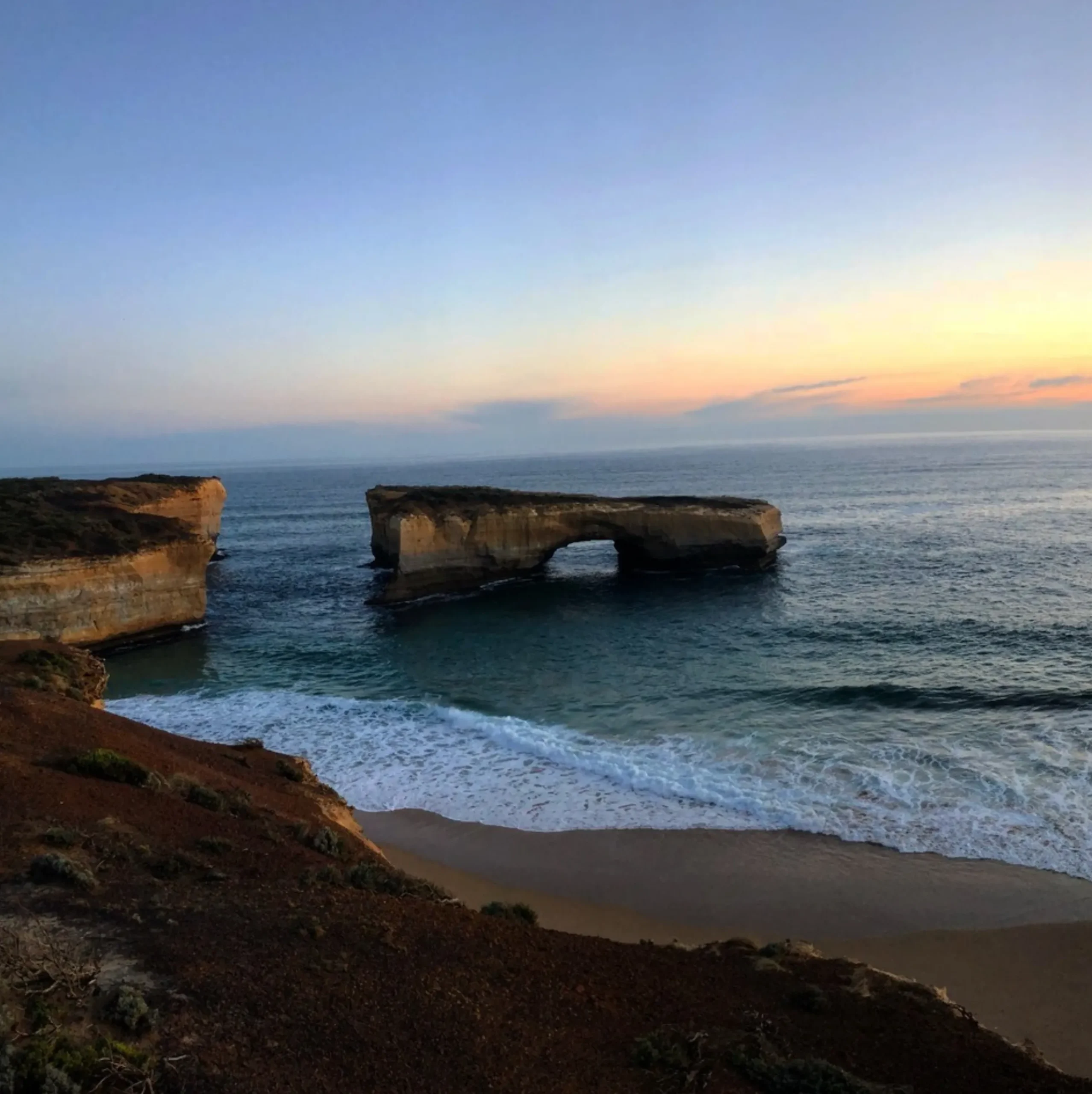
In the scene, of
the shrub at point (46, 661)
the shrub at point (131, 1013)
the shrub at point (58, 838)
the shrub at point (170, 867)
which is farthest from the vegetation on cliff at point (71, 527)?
the shrub at point (131, 1013)

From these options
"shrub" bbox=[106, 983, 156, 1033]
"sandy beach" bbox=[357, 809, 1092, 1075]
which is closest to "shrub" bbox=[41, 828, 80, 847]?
"shrub" bbox=[106, 983, 156, 1033]

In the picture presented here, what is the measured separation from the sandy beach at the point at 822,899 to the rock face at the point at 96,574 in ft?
58.4

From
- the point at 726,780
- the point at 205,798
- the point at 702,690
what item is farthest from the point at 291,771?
the point at 702,690

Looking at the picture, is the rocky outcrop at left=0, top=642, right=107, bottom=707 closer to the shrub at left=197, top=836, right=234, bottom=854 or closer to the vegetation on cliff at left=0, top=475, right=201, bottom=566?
the shrub at left=197, top=836, right=234, bottom=854

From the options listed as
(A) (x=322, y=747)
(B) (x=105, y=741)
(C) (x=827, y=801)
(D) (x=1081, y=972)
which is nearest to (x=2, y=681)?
(B) (x=105, y=741)

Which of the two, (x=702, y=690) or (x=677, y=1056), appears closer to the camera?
(x=677, y=1056)

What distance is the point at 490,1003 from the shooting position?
7.13 meters

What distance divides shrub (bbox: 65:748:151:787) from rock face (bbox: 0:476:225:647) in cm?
1545

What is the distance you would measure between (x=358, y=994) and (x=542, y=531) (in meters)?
33.5

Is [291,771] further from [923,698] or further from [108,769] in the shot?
[923,698]

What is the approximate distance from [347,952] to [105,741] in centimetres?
777

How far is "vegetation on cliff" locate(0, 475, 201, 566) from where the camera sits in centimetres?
2755

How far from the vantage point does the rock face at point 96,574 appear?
26.3m

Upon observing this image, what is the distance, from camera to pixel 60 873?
27.7 feet
